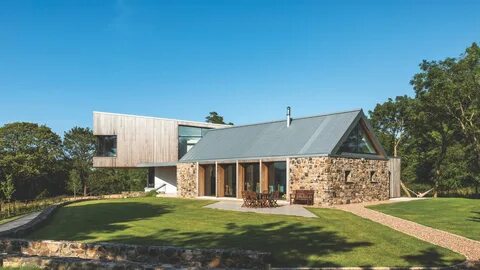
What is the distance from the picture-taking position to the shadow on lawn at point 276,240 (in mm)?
9008

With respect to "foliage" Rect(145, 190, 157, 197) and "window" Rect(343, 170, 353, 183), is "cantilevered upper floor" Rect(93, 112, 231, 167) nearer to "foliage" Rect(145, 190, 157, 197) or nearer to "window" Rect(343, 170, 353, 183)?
"foliage" Rect(145, 190, 157, 197)

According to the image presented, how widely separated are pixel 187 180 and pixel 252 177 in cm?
607

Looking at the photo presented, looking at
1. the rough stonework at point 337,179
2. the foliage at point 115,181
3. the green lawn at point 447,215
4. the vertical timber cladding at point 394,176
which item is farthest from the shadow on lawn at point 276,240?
the foliage at point 115,181

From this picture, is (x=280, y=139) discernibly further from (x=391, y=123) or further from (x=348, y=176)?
(x=391, y=123)

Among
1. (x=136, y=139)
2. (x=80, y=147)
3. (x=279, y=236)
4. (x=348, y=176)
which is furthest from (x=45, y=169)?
(x=279, y=236)

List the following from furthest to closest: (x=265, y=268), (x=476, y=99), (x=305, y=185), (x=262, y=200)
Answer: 1. (x=476, y=99)
2. (x=305, y=185)
3. (x=262, y=200)
4. (x=265, y=268)

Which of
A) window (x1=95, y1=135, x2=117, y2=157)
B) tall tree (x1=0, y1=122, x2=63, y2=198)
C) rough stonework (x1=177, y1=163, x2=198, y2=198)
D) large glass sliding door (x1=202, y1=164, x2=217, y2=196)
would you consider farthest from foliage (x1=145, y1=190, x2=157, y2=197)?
Answer: tall tree (x1=0, y1=122, x2=63, y2=198)

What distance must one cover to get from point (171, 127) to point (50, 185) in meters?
25.6

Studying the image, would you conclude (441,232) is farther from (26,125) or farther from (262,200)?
(26,125)

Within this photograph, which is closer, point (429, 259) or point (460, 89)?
point (429, 259)

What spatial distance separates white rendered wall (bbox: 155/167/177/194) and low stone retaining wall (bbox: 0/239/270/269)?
2586 cm

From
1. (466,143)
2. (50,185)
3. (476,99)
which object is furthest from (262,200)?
(50,185)

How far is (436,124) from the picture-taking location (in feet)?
120

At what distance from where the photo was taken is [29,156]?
48781 millimetres
